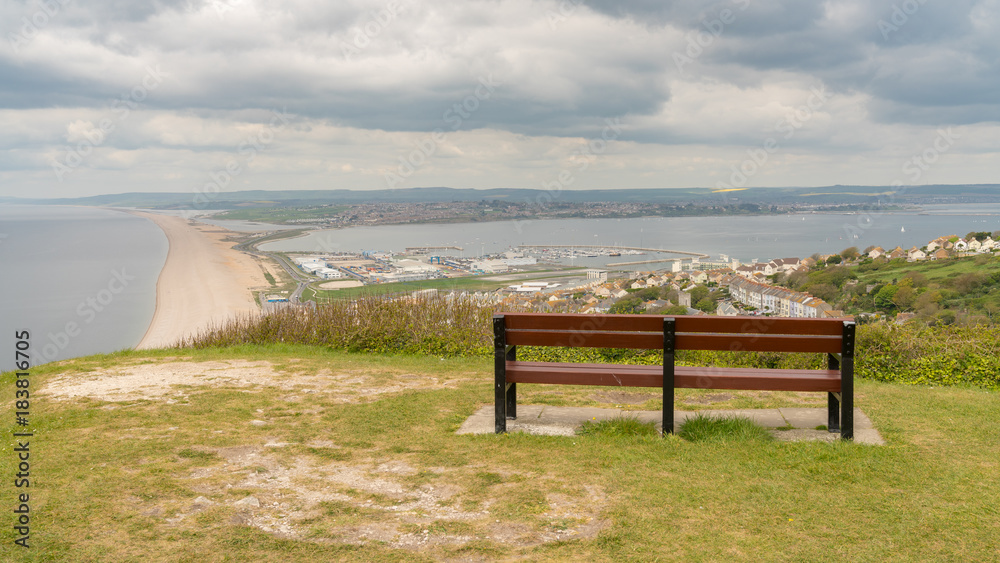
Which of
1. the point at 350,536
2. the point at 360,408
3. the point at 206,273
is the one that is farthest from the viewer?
the point at 206,273

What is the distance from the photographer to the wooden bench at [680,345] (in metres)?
4.57

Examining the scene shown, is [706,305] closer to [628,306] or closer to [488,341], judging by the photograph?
[628,306]

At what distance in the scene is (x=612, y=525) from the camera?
11.0 ft

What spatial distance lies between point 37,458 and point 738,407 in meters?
5.81

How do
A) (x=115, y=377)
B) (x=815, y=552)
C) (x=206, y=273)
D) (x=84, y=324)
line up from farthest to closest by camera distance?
(x=206, y=273) → (x=84, y=324) → (x=115, y=377) → (x=815, y=552)

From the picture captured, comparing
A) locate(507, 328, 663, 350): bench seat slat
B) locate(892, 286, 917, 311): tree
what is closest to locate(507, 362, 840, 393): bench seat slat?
locate(507, 328, 663, 350): bench seat slat

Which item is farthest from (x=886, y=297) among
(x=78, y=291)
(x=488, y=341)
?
(x=78, y=291)

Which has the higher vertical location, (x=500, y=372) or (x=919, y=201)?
(x=919, y=201)

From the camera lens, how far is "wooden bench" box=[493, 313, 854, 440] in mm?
4566

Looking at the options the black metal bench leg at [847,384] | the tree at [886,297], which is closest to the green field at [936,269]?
the tree at [886,297]

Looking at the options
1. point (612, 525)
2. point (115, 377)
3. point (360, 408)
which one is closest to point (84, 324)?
point (115, 377)

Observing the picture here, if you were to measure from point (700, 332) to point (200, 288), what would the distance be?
97.9ft

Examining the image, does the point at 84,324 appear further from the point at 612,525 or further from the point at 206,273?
the point at 612,525

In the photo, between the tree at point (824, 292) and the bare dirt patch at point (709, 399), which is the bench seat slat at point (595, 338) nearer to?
the bare dirt patch at point (709, 399)
